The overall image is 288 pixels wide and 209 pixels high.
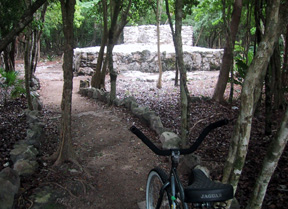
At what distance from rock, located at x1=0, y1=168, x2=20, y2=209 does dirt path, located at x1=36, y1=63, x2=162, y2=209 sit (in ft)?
2.08

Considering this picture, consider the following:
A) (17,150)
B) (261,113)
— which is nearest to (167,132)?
(17,150)

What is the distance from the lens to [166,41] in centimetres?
2100

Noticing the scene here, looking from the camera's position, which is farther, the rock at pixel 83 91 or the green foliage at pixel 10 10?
the rock at pixel 83 91

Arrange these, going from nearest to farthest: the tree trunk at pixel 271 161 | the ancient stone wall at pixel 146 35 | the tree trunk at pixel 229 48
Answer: the tree trunk at pixel 271 161
the tree trunk at pixel 229 48
the ancient stone wall at pixel 146 35

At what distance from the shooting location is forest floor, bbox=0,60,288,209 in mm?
3422

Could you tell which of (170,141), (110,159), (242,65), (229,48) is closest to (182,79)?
(170,141)

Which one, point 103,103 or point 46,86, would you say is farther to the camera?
point 46,86

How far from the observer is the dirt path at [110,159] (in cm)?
345

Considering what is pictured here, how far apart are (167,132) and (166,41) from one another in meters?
17.1

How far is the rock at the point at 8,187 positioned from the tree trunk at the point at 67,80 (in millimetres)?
1128

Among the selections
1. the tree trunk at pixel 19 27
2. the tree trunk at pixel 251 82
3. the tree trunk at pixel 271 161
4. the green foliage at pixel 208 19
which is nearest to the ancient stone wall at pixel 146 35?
the green foliage at pixel 208 19

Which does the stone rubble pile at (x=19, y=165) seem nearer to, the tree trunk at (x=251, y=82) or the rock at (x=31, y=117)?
the rock at (x=31, y=117)

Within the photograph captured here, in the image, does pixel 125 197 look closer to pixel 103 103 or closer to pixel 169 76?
pixel 103 103

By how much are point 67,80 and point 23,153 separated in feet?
4.21
